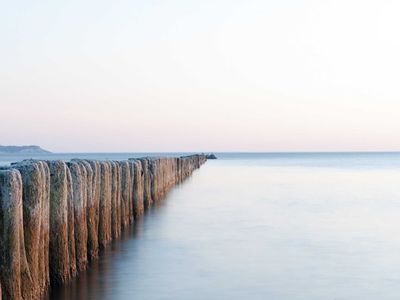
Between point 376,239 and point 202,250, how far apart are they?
3748 mm

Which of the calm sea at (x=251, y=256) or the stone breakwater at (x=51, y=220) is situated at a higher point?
the stone breakwater at (x=51, y=220)

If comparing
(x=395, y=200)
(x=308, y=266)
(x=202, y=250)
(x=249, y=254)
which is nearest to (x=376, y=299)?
(x=308, y=266)

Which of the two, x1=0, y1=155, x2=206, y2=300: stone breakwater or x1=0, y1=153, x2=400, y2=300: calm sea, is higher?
x1=0, y1=155, x2=206, y2=300: stone breakwater

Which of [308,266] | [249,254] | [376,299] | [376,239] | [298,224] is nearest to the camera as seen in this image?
[376,299]

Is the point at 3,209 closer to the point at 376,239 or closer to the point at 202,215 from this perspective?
the point at 376,239

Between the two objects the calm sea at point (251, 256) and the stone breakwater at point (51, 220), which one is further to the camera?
the calm sea at point (251, 256)

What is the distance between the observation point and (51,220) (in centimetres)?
782

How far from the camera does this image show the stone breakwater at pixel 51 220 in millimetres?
6316

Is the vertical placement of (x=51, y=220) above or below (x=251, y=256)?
above

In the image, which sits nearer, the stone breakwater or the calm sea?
the stone breakwater

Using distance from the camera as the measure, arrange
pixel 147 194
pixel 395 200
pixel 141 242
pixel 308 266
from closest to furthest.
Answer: pixel 308 266
pixel 141 242
pixel 147 194
pixel 395 200

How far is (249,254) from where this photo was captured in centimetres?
1165

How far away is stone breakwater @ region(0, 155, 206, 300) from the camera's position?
6.32 m

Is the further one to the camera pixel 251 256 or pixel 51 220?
pixel 251 256
